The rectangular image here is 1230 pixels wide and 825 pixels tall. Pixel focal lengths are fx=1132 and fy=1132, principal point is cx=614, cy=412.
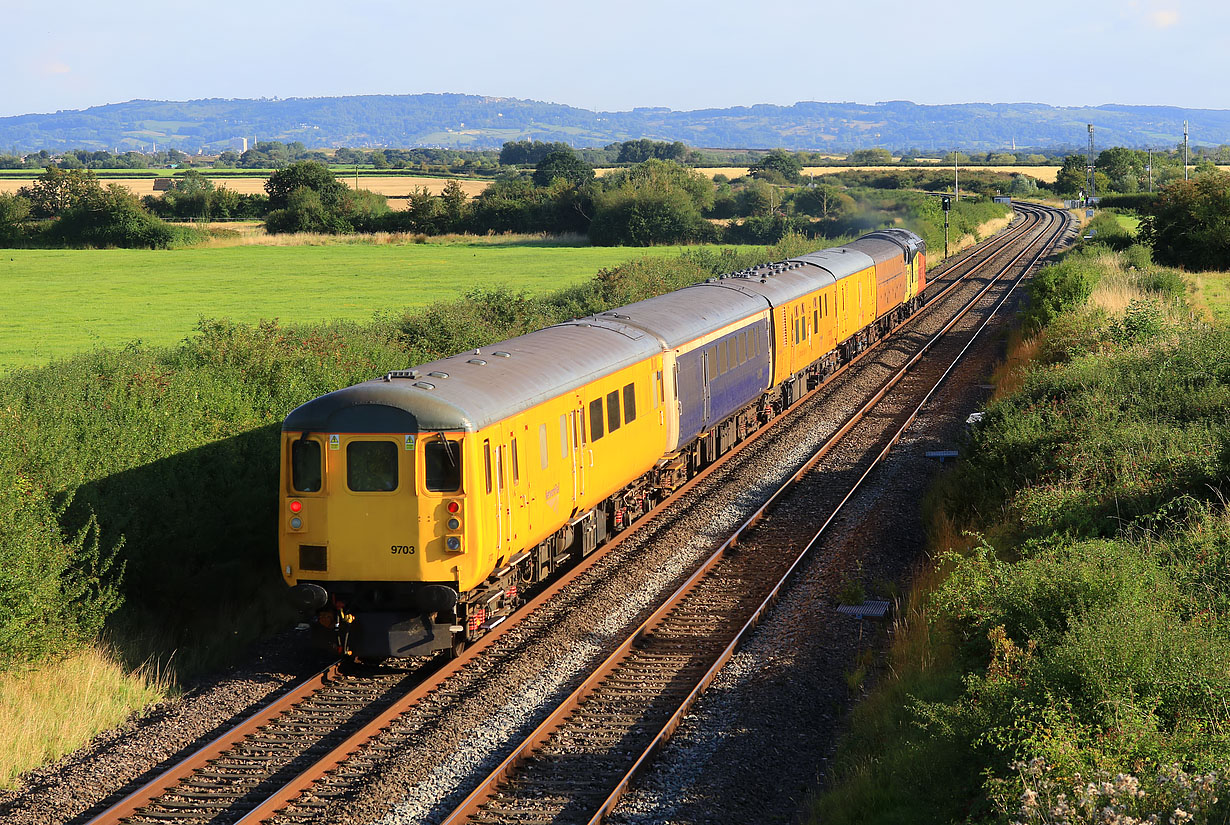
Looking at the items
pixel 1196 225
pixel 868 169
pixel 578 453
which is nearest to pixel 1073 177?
pixel 868 169

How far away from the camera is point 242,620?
46.9 feet

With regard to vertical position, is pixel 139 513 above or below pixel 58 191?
below

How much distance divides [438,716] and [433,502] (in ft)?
7.05

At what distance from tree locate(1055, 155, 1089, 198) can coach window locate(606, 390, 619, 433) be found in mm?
142411

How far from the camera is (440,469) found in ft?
38.5

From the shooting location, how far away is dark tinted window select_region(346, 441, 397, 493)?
11.8 m

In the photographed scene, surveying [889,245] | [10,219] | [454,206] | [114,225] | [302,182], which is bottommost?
[889,245]

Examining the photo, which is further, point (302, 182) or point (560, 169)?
point (560, 169)

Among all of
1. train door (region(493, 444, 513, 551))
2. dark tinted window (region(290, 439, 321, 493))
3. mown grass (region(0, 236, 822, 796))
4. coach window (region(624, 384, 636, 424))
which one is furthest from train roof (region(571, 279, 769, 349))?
→ dark tinted window (region(290, 439, 321, 493))

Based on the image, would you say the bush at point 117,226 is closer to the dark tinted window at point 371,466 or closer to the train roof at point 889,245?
the train roof at point 889,245

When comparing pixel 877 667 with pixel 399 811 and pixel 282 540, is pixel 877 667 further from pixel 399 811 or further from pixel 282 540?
pixel 282 540

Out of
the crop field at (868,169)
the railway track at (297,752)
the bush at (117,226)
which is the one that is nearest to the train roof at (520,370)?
the railway track at (297,752)

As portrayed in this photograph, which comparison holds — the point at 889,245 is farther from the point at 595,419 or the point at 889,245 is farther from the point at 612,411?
the point at 595,419

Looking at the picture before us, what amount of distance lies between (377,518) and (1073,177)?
15548cm
